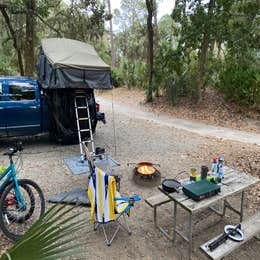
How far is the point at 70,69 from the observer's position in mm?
5254

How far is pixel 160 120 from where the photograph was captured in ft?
33.6

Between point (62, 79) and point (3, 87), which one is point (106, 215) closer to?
point (62, 79)

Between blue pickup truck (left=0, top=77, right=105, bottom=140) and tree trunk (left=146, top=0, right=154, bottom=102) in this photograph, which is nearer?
blue pickup truck (left=0, top=77, right=105, bottom=140)

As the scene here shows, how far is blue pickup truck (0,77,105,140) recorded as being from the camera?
5586 mm

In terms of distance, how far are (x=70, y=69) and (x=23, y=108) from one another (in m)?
1.68

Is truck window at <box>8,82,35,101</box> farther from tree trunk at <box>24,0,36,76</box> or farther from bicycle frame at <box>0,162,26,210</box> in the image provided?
tree trunk at <box>24,0,36,76</box>

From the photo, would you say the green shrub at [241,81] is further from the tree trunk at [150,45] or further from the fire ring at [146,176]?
the fire ring at [146,176]

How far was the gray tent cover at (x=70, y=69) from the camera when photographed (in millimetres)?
5211

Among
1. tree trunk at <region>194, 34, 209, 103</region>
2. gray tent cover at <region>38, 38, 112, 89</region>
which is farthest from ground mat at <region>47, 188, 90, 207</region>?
tree trunk at <region>194, 34, 209, 103</region>

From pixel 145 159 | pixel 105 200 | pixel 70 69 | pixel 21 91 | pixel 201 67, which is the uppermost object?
pixel 201 67

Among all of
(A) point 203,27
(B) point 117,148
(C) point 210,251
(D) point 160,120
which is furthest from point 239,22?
(C) point 210,251

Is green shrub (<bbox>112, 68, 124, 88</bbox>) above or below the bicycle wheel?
above

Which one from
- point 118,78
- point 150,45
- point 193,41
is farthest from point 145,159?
point 118,78

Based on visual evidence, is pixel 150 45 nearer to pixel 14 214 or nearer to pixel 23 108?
pixel 23 108
